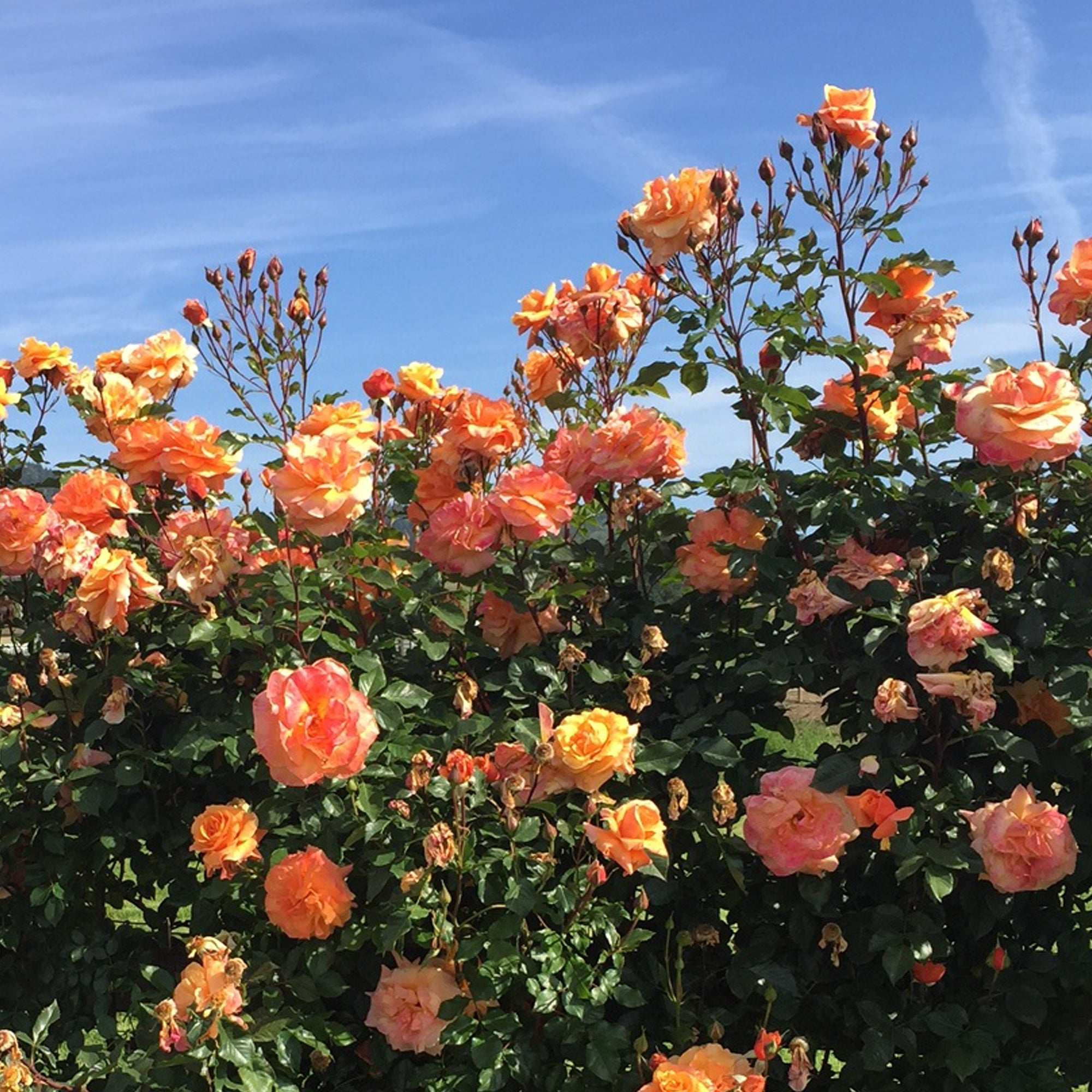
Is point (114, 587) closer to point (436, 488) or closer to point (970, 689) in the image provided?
point (436, 488)

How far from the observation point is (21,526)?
2645mm

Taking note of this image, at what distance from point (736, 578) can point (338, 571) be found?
2.40 feet

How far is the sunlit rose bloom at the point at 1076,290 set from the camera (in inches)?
102

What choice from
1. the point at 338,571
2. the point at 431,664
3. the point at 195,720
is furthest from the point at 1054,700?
the point at 195,720

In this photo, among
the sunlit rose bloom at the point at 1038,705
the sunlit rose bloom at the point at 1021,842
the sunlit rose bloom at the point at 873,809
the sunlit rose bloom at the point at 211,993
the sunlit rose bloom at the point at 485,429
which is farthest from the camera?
the sunlit rose bloom at the point at 485,429

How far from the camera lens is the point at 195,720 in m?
2.52

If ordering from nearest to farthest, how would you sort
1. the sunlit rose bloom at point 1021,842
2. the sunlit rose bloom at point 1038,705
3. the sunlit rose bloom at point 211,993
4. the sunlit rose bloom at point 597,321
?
the sunlit rose bloom at point 211,993
the sunlit rose bloom at point 1021,842
the sunlit rose bloom at point 1038,705
the sunlit rose bloom at point 597,321

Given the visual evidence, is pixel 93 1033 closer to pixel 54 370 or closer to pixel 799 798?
pixel 799 798

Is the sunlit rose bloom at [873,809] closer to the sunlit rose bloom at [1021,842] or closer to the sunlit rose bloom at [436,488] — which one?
the sunlit rose bloom at [1021,842]

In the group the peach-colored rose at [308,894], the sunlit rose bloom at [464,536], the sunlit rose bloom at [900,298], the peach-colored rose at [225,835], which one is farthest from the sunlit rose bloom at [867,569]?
the peach-colored rose at [225,835]

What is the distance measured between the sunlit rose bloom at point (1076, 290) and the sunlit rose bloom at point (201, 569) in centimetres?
163

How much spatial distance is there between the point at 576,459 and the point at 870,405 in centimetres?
56

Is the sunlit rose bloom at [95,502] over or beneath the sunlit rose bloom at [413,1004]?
over

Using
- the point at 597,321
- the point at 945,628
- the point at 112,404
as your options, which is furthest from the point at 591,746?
the point at 112,404
